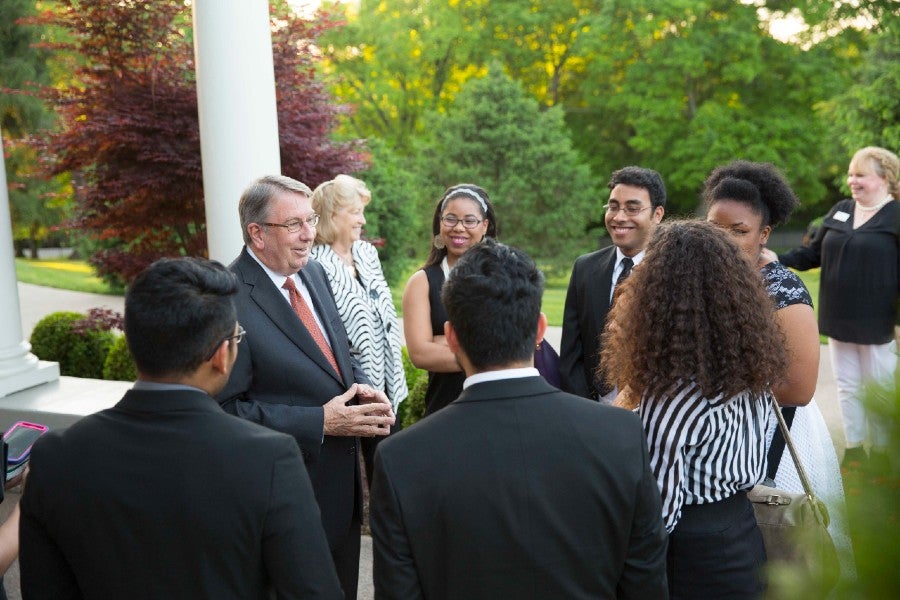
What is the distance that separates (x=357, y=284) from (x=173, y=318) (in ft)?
9.33

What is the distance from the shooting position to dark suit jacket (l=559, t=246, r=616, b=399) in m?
4.26

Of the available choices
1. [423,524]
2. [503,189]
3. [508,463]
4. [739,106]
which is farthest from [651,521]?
[739,106]

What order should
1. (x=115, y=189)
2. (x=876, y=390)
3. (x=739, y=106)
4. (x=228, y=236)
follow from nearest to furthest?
(x=876, y=390)
(x=228, y=236)
(x=115, y=189)
(x=739, y=106)

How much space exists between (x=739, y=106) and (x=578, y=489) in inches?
1268

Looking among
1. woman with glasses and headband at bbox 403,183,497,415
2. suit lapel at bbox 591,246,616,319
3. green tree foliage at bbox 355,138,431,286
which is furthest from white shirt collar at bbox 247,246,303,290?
green tree foliage at bbox 355,138,431,286

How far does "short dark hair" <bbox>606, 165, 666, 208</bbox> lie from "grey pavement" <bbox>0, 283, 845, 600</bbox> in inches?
57.5

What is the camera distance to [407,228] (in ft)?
64.8

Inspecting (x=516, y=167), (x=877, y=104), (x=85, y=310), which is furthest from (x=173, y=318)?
(x=516, y=167)

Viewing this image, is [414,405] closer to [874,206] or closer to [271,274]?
[271,274]

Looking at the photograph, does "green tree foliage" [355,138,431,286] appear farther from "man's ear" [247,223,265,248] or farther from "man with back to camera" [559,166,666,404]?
"man's ear" [247,223,265,248]

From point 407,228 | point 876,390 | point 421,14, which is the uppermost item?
point 421,14

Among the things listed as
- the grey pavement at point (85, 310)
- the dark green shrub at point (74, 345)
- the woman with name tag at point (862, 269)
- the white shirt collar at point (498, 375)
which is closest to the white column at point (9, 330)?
the grey pavement at point (85, 310)

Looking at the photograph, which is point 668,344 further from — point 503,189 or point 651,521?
point 503,189

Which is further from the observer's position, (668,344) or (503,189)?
(503,189)
